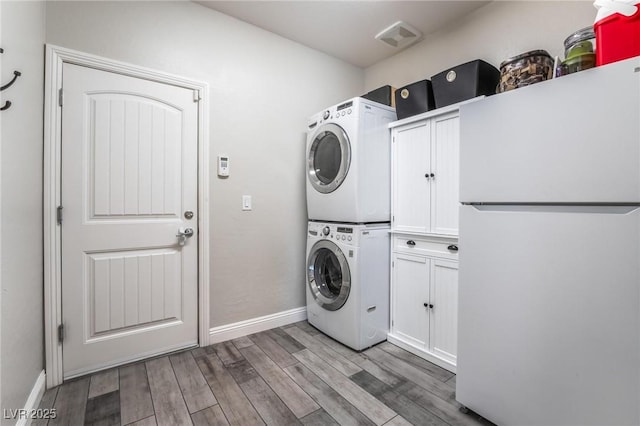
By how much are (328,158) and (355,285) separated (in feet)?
3.46

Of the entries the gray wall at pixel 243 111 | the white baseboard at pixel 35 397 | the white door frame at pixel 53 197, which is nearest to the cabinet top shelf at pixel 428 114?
the gray wall at pixel 243 111

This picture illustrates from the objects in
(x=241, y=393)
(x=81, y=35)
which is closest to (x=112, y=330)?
(x=241, y=393)

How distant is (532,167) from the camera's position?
3.99 ft

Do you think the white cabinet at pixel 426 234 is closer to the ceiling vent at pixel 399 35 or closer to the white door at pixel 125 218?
the ceiling vent at pixel 399 35

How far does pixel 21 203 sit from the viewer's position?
4.39 feet

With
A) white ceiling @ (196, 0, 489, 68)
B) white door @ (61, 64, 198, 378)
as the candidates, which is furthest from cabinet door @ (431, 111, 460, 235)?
white door @ (61, 64, 198, 378)

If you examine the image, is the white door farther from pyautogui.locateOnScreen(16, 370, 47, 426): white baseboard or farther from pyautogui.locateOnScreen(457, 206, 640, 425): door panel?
pyautogui.locateOnScreen(457, 206, 640, 425): door panel

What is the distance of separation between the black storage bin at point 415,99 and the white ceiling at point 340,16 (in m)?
0.65

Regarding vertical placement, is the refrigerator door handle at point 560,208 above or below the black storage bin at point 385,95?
below

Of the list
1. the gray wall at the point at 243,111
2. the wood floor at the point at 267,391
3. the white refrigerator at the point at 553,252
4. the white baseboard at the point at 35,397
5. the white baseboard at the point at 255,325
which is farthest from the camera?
the white baseboard at the point at 255,325

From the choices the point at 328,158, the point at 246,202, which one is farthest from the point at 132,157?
the point at 328,158

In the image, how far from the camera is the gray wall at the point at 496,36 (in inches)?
69.7

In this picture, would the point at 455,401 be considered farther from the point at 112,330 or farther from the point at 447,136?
the point at 112,330

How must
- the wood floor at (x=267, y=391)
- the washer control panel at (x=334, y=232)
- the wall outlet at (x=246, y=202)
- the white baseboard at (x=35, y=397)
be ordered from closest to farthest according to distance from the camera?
the white baseboard at (x=35, y=397) → the wood floor at (x=267, y=391) → the washer control panel at (x=334, y=232) → the wall outlet at (x=246, y=202)
